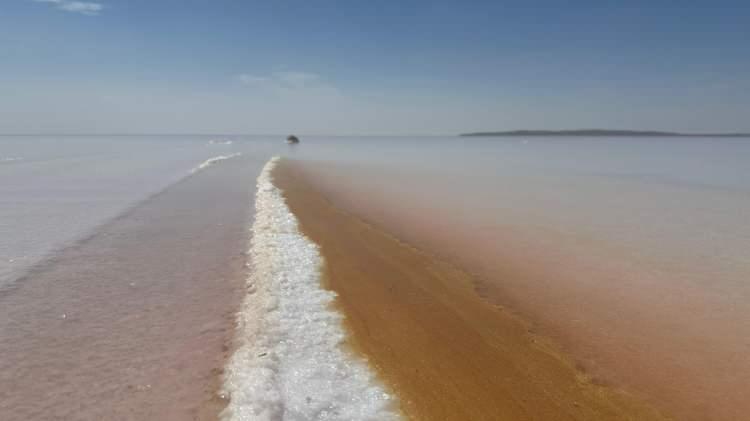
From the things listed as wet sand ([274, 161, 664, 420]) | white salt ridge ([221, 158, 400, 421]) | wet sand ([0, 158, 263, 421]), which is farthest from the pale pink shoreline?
wet sand ([0, 158, 263, 421])

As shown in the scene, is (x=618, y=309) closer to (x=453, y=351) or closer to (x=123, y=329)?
(x=453, y=351)

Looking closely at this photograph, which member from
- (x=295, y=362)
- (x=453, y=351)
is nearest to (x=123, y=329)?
(x=295, y=362)

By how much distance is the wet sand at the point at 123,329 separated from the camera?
4766 millimetres

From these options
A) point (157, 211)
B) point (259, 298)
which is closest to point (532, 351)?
point (259, 298)

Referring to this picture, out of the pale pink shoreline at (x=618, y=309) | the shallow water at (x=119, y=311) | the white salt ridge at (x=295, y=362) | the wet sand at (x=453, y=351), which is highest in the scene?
the pale pink shoreline at (x=618, y=309)

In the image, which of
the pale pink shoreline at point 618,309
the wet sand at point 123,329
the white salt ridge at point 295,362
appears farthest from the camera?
the pale pink shoreline at point 618,309

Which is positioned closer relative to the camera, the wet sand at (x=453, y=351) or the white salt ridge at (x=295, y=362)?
the white salt ridge at (x=295, y=362)

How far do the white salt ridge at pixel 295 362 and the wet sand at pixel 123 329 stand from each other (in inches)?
10.9

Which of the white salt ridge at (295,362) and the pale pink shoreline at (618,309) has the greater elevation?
the pale pink shoreline at (618,309)

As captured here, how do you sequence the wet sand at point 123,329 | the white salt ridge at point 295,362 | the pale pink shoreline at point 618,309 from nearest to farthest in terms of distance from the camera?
1. the white salt ridge at point 295,362
2. the wet sand at point 123,329
3. the pale pink shoreline at point 618,309

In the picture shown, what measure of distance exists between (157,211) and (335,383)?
44.0 feet

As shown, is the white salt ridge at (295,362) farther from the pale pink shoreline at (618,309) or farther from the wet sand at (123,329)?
the pale pink shoreline at (618,309)

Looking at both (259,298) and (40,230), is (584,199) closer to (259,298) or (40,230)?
(259,298)

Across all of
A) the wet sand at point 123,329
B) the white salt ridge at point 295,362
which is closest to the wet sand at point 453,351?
the white salt ridge at point 295,362
